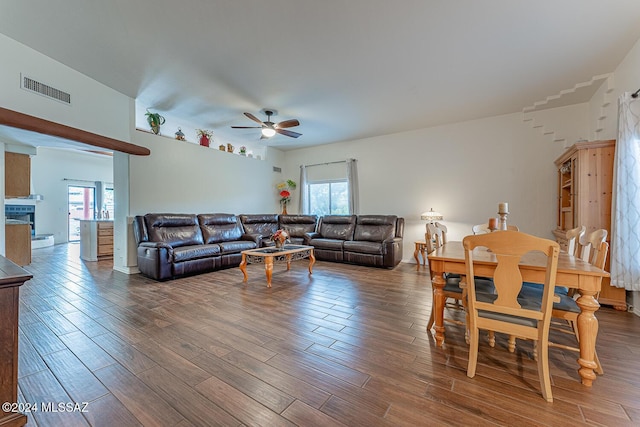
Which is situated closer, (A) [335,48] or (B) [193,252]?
(A) [335,48]

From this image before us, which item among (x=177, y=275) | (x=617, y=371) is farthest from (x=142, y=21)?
(x=617, y=371)

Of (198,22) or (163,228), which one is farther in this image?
(163,228)

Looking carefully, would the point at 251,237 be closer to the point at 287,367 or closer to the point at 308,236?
the point at 308,236

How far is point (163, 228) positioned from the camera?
4355 mm

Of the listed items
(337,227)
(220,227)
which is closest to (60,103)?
(220,227)

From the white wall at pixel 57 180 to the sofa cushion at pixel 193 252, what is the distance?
657 cm

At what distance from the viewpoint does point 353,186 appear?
6.10m

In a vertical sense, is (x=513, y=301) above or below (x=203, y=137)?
below

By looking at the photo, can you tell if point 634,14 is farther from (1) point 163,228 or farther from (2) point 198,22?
(1) point 163,228

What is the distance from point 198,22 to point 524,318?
11.5 feet

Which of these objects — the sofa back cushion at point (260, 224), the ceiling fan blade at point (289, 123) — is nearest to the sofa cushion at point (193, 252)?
the sofa back cushion at point (260, 224)

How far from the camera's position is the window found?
21.2 ft

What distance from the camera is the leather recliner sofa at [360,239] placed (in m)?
4.74

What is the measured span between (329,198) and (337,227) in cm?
111
